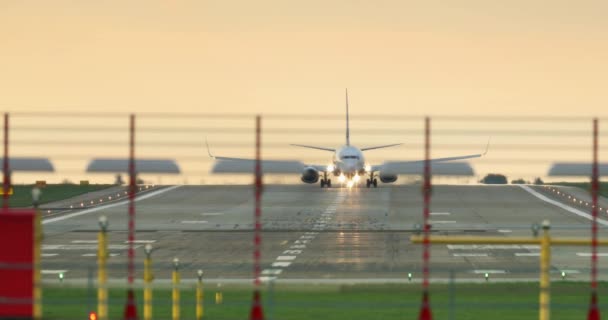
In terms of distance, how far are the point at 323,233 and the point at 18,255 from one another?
4960 centimetres

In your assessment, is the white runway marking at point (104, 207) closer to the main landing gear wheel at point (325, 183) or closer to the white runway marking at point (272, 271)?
the main landing gear wheel at point (325, 183)

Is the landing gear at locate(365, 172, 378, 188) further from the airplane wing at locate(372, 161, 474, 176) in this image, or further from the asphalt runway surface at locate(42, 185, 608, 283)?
the airplane wing at locate(372, 161, 474, 176)

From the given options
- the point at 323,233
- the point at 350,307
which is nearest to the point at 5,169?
the point at 350,307

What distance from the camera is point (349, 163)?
4358 inches

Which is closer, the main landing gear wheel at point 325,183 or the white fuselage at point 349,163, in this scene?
the white fuselage at point 349,163

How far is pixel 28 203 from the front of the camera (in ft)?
308

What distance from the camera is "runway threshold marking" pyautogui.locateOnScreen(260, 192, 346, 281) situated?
153 ft

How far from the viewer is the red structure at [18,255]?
722 inches

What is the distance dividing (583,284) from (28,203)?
60.1m

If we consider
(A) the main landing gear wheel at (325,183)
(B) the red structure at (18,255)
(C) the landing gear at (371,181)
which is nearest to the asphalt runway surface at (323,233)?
(C) the landing gear at (371,181)

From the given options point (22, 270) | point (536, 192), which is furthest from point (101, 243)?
point (536, 192)

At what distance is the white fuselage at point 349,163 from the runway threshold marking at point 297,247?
53.8 ft

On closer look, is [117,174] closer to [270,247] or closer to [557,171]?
[557,171]

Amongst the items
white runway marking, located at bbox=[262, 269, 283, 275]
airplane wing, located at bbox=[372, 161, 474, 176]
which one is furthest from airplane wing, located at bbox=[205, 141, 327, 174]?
white runway marking, located at bbox=[262, 269, 283, 275]
